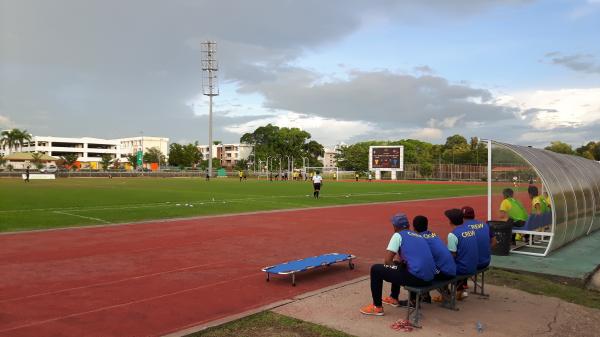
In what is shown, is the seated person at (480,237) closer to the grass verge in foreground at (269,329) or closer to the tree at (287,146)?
the grass verge in foreground at (269,329)

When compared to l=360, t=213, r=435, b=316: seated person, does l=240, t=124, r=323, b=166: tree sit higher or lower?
higher

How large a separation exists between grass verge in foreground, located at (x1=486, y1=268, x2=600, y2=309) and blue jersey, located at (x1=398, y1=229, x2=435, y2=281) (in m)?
2.89

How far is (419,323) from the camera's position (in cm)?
594

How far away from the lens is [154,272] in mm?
8961

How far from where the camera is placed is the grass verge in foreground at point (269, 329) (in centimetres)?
549

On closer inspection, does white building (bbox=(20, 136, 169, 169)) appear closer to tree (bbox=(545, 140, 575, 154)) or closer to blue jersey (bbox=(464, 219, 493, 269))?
tree (bbox=(545, 140, 575, 154))

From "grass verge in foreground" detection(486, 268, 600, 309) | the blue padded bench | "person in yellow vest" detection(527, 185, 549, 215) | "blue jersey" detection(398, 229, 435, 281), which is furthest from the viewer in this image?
"person in yellow vest" detection(527, 185, 549, 215)

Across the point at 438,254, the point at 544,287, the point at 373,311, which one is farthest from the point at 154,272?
the point at 544,287

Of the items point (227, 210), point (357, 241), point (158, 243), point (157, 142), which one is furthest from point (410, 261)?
point (157, 142)

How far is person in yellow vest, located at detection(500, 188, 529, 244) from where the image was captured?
11.6 metres

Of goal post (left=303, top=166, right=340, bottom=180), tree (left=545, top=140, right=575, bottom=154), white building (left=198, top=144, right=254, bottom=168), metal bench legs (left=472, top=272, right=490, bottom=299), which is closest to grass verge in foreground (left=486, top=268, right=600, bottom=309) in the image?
metal bench legs (left=472, top=272, right=490, bottom=299)

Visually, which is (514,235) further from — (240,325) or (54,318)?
(54,318)

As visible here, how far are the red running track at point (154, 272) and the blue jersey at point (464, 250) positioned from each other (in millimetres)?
2466

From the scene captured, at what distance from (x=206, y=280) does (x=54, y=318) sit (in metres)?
2.69
